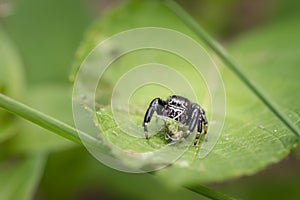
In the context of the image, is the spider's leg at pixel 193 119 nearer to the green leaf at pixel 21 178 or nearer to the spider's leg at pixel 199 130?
the spider's leg at pixel 199 130

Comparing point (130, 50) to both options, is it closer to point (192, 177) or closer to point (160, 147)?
point (160, 147)

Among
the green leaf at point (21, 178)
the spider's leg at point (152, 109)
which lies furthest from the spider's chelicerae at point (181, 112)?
the green leaf at point (21, 178)

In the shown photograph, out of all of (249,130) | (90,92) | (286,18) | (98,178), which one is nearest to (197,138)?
(249,130)

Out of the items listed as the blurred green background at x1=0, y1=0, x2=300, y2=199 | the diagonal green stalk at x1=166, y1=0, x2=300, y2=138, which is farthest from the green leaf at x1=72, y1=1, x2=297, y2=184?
the blurred green background at x1=0, y1=0, x2=300, y2=199

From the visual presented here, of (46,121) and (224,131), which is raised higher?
(224,131)

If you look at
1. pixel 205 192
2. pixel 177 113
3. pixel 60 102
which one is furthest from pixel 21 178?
pixel 205 192

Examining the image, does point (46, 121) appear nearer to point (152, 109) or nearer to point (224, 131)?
point (152, 109)

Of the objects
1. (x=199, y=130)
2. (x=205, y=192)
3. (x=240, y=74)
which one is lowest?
(x=205, y=192)
